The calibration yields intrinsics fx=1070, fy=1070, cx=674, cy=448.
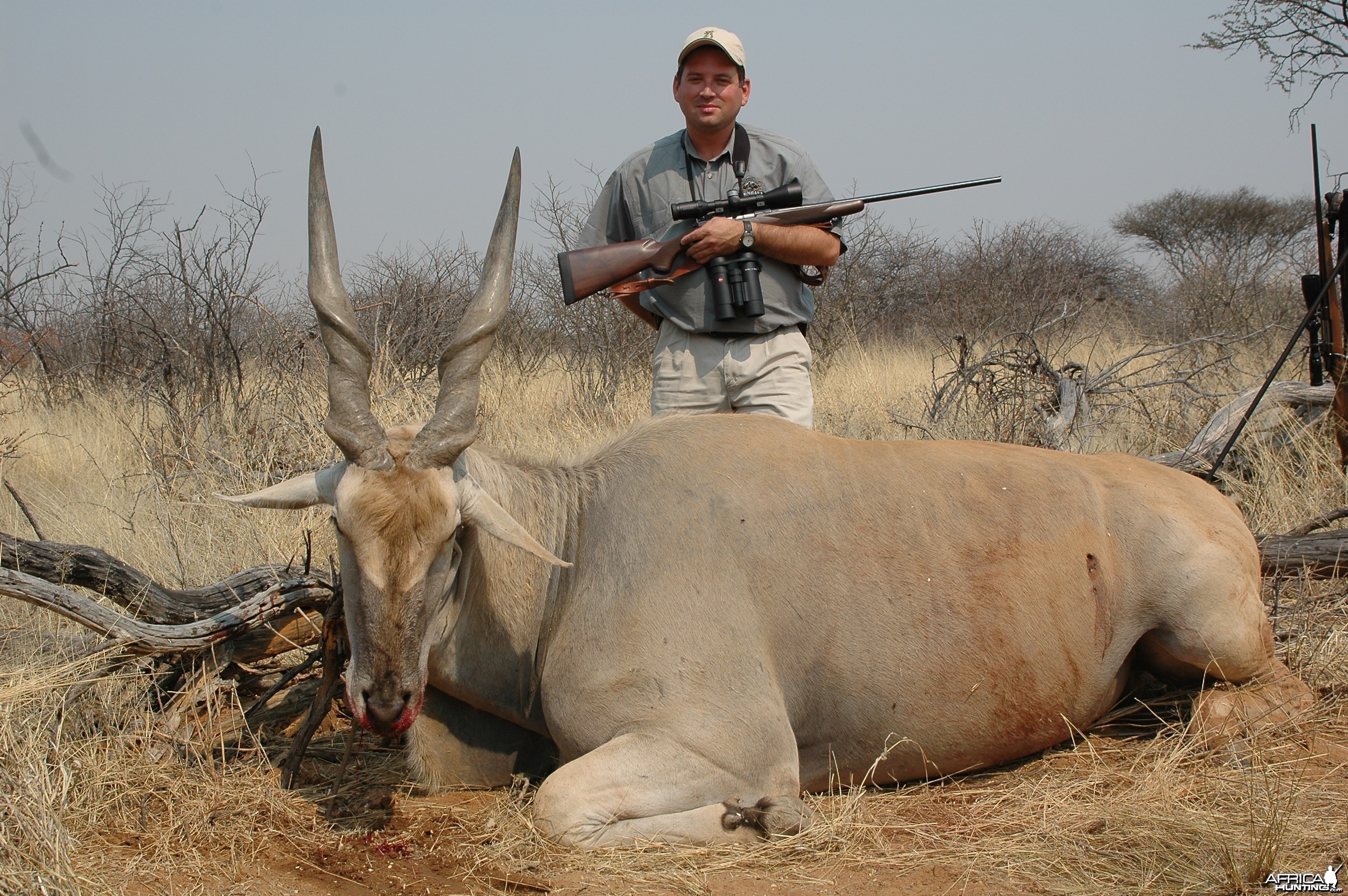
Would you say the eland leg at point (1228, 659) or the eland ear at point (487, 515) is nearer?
the eland ear at point (487, 515)

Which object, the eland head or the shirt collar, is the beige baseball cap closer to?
the shirt collar

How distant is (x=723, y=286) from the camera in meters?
5.19

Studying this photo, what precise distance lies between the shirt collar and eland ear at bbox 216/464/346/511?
2.77 metres

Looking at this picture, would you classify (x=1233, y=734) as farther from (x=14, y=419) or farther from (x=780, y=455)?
(x=14, y=419)

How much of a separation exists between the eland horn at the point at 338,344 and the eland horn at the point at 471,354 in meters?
0.16

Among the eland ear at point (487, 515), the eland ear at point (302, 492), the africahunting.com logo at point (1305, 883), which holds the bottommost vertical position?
the africahunting.com logo at point (1305, 883)

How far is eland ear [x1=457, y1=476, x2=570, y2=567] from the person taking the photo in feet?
11.9

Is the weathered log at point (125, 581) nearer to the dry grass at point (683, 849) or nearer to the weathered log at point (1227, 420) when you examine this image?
the dry grass at point (683, 849)

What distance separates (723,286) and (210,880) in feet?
10.8

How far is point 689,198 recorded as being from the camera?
5531 mm

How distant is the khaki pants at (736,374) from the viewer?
541 centimetres

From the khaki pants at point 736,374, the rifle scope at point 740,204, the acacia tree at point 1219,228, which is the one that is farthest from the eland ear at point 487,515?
the acacia tree at point 1219,228

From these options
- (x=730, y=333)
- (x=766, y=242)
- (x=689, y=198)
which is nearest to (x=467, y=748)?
(x=730, y=333)

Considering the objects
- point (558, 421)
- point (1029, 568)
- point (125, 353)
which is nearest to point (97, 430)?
point (125, 353)
